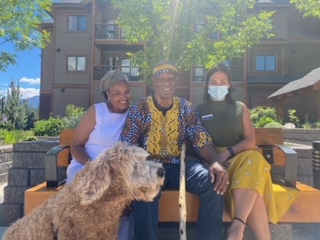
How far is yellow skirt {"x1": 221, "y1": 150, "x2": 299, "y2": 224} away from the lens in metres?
3.06

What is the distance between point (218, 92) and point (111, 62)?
23.1 m

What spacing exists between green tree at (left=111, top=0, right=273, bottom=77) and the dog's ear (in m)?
6.62

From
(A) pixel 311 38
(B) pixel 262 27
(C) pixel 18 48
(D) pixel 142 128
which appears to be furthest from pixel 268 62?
(D) pixel 142 128

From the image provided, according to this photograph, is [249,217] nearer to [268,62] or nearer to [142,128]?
[142,128]

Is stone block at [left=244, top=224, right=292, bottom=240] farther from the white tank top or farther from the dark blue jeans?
the white tank top

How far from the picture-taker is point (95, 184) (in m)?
2.34

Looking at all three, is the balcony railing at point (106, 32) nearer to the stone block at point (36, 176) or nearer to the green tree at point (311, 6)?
the green tree at point (311, 6)

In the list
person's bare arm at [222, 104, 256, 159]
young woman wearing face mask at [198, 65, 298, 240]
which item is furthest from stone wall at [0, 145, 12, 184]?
person's bare arm at [222, 104, 256, 159]

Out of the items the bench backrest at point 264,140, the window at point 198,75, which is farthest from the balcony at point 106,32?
the bench backrest at point 264,140

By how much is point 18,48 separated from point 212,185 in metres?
8.17

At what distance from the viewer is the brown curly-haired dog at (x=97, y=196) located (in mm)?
2361

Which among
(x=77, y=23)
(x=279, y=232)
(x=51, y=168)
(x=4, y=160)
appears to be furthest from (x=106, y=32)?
(x=279, y=232)

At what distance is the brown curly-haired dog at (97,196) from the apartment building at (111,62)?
22.3m

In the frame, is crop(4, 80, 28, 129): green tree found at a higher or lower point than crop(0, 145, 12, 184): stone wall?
higher
